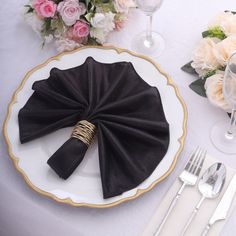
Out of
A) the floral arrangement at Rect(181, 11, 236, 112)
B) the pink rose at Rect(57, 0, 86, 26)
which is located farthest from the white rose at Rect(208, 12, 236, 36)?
the pink rose at Rect(57, 0, 86, 26)

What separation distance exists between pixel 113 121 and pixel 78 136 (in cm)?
8

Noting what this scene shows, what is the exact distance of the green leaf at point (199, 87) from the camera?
875 millimetres

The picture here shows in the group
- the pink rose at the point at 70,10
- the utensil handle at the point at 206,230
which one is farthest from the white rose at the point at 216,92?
the pink rose at the point at 70,10

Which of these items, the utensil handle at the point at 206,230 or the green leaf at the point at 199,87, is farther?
the green leaf at the point at 199,87

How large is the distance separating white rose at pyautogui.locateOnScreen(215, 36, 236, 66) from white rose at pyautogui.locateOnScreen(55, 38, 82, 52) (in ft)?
1.12

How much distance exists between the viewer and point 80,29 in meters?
0.94

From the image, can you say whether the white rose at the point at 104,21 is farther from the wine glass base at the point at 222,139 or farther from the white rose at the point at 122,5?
the wine glass base at the point at 222,139

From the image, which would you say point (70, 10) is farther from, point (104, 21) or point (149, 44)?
point (149, 44)

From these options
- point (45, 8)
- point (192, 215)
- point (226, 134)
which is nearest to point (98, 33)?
point (45, 8)

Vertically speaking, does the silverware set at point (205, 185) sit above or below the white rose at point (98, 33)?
below

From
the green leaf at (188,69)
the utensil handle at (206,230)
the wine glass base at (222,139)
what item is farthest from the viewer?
the green leaf at (188,69)

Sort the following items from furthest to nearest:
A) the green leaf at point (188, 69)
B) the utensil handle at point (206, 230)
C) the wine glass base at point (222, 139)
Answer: the green leaf at point (188, 69)
the wine glass base at point (222, 139)
the utensil handle at point (206, 230)

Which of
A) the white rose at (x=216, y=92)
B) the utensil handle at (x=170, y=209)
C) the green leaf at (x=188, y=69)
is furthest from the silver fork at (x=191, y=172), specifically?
the green leaf at (x=188, y=69)

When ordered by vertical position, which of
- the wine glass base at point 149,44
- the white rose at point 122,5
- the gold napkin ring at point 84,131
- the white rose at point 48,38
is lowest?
the gold napkin ring at point 84,131
